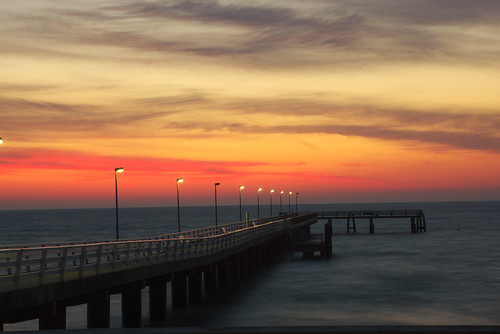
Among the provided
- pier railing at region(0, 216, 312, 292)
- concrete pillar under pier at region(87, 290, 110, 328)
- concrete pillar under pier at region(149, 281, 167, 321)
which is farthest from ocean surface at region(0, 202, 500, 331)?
concrete pillar under pier at region(87, 290, 110, 328)

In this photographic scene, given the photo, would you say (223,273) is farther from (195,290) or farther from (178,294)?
(178,294)

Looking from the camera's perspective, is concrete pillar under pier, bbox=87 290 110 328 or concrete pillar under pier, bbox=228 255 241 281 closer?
concrete pillar under pier, bbox=87 290 110 328

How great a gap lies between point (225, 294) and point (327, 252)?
120ft

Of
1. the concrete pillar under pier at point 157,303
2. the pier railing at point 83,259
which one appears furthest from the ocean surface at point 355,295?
the pier railing at point 83,259

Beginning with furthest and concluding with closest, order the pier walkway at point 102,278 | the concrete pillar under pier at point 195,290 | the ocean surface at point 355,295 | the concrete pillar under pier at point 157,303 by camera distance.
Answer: the concrete pillar under pier at point 195,290 < the ocean surface at point 355,295 < the concrete pillar under pier at point 157,303 < the pier walkway at point 102,278

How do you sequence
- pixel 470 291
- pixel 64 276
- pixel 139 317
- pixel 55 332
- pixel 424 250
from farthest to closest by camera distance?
pixel 424 250 → pixel 470 291 → pixel 139 317 → pixel 64 276 → pixel 55 332

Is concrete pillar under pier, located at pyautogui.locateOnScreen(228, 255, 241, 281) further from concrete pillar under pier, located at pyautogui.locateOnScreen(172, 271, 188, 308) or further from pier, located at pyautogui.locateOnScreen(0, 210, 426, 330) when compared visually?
concrete pillar under pier, located at pyautogui.locateOnScreen(172, 271, 188, 308)

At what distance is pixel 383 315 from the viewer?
43.7 metres

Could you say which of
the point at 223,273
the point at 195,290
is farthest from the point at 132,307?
the point at 223,273

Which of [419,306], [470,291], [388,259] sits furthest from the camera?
[388,259]

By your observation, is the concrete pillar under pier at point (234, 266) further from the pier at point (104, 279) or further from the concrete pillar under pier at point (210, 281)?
the concrete pillar under pier at point (210, 281)

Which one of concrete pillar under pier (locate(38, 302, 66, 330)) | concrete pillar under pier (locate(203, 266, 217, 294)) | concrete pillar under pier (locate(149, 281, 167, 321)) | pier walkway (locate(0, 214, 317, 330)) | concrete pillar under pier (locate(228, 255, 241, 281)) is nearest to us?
pier walkway (locate(0, 214, 317, 330))


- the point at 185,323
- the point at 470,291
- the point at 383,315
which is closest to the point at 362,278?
the point at 470,291

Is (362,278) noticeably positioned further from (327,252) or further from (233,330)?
(233,330)
